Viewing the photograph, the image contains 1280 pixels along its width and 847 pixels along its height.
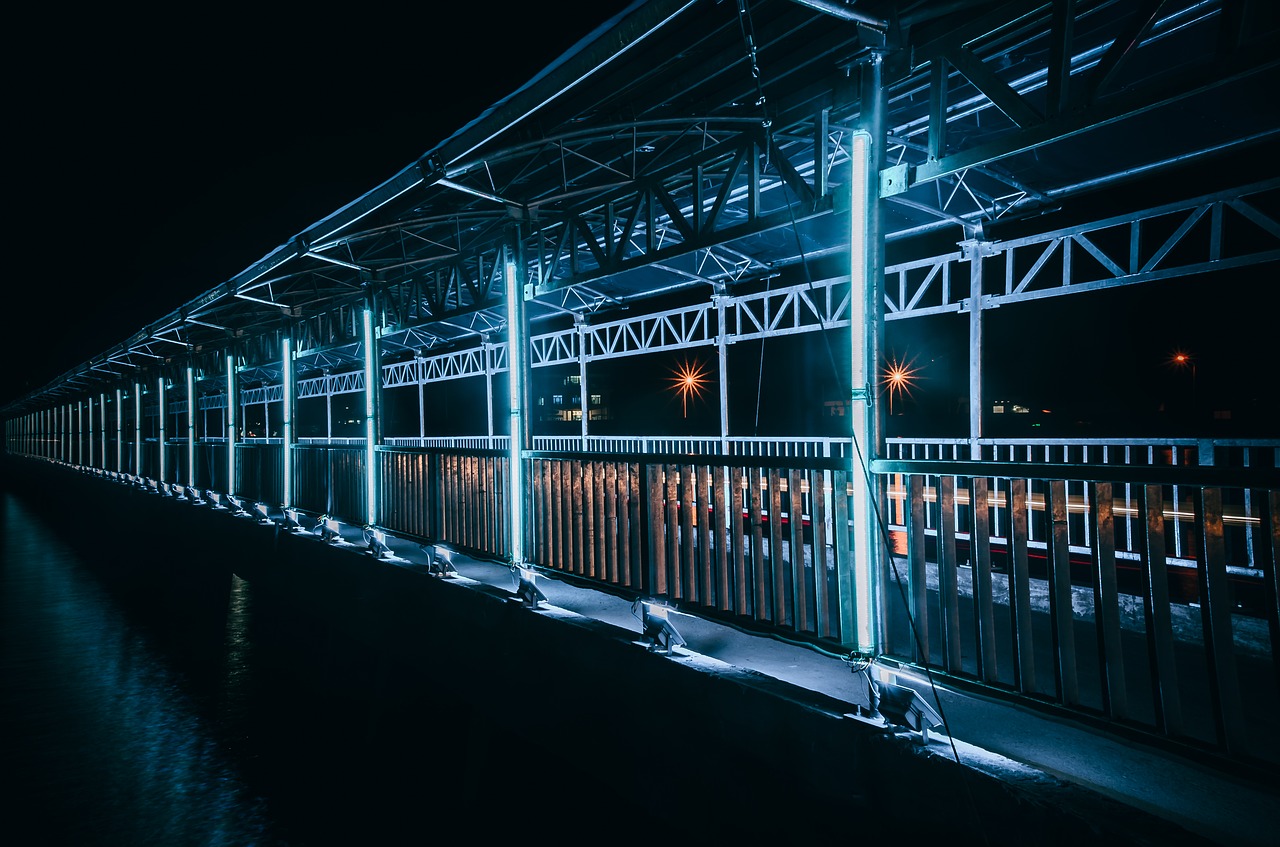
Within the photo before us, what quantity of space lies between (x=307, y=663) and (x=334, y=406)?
46.2m

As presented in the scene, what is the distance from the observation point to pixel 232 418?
1379cm

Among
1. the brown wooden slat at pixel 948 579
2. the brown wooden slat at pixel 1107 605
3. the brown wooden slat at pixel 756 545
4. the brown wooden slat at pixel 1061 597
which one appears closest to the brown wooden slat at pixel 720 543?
the brown wooden slat at pixel 756 545

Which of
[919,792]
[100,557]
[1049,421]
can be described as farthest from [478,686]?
[1049,421]

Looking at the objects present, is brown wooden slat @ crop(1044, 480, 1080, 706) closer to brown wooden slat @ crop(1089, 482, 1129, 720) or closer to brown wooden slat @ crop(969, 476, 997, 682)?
brown wooden slat @ crop(1089, 482, 1129, 720)

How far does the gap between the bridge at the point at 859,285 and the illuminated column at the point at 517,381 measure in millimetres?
33

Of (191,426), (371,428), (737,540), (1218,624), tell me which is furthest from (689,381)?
(1218,624)

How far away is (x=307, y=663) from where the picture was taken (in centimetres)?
642

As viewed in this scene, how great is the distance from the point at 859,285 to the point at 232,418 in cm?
1404

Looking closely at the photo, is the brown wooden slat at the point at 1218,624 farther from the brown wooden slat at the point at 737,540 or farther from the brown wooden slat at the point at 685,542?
the brown wooden slat at the point at 685,542

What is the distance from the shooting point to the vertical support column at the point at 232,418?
1356 centimetres

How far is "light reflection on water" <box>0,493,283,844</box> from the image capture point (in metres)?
3.60

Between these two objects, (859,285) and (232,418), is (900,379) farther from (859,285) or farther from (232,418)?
(859,285)

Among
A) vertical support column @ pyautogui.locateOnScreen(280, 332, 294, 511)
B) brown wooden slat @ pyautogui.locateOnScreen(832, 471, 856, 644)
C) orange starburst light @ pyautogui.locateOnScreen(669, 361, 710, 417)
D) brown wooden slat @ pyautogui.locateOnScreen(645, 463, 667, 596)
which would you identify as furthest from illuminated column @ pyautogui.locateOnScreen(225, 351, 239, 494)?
orange starburst light @ pyautogui.locateOnScreen(669, 361, 710, 417)

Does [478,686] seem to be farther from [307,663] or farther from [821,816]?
[821,816]
